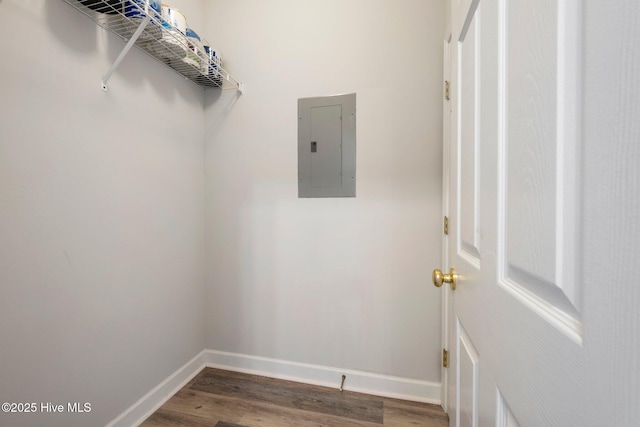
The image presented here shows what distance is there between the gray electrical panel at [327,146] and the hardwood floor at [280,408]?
1.19 metres

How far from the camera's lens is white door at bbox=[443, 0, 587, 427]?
0.87ft

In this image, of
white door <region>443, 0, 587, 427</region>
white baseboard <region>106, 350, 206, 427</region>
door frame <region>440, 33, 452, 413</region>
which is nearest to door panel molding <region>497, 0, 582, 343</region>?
white door <region>443, 0, 587, 427</region>

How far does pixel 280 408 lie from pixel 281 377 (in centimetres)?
25

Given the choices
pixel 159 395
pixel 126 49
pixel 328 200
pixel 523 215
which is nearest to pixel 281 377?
pixel 159 395

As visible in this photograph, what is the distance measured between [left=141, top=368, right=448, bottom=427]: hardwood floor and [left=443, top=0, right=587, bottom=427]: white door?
0.86 m

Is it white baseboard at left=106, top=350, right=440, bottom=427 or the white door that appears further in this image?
white baseboard at left=106, top=350, right=440, bottom=427

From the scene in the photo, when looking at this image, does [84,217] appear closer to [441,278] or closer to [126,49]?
[126,49]

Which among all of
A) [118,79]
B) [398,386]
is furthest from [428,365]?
[118,79]

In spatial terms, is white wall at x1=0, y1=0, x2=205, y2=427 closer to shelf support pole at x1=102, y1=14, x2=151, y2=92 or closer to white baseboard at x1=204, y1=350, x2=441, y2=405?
shelf support pole at x1=102, y1=14, x2=151, y2=92

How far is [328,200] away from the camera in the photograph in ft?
5.09

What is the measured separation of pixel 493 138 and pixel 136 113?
1524 mm

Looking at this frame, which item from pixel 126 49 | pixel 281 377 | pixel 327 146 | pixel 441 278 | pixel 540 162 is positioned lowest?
pixel 281 377

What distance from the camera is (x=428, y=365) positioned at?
1.42 meters

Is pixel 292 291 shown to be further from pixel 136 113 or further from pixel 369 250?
pixel 136 113
